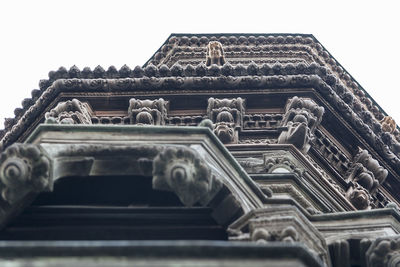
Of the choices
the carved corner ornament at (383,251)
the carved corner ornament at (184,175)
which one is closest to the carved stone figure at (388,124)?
the carved corner ornament at (383,251)

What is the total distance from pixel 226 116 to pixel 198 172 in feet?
21.0

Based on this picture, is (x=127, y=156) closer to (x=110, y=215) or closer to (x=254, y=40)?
(x=110, y=215)

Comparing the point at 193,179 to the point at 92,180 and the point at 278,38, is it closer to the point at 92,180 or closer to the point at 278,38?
the point at 92,180

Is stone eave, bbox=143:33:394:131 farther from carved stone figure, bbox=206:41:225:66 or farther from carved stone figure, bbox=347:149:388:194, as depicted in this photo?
carved stone figure, bbox=347:149:388:194

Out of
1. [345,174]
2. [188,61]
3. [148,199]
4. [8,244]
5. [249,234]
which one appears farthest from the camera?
[188,61]

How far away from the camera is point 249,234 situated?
854cm

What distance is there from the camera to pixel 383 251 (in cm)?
934

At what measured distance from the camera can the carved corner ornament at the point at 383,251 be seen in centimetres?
929

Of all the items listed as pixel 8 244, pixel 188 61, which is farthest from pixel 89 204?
pixel 188 61

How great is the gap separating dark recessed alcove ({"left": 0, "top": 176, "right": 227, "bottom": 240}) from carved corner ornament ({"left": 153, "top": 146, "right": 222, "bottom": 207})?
0.35 metres

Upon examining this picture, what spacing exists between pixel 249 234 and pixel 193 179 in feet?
2.59

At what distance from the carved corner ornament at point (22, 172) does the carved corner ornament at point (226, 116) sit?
6.21m

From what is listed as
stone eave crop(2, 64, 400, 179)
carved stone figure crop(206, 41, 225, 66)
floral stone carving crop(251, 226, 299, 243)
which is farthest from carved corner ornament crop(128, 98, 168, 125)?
floral stone carving crop(251, 226, 299, 243)

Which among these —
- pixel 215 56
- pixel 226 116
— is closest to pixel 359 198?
pixel 226 116
